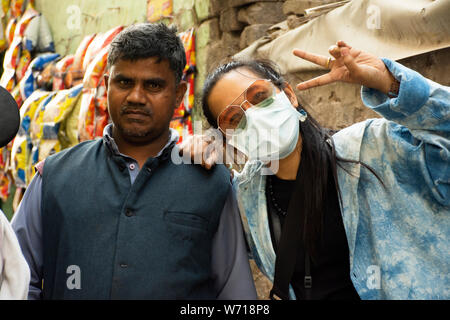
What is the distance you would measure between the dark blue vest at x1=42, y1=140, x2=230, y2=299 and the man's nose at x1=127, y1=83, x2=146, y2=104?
0.19m

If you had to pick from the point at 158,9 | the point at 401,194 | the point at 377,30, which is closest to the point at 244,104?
the point at 401,194

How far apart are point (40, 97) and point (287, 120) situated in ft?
14.6

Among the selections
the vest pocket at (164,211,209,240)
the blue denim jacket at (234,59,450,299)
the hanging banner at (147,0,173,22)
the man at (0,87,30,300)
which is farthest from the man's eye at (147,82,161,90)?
the hanging banner at (147,0,173,22)

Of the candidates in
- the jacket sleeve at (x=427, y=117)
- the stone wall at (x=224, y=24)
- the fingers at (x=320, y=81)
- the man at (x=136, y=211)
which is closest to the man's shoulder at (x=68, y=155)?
the man at (x=136, y=211)

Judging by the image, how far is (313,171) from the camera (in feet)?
5.00

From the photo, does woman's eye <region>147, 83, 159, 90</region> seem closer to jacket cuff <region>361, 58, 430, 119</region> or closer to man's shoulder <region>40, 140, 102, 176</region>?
man's shoulder <region>40, 140, 102, 176</region>

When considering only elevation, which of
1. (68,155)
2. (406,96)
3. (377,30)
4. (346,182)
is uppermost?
(377,30)

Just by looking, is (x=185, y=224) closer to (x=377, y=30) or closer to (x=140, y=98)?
(x=140, y=98)

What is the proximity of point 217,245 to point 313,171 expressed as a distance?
1.27ft

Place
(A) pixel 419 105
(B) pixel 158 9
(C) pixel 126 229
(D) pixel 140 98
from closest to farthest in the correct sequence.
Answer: (A) pixel 419 105 → (C) pixel 126 229 → (D) pixel 140 98 → (B) pixel 158 9

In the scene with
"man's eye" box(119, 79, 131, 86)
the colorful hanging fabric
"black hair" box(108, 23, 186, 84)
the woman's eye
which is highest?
the colorful hanging fabric

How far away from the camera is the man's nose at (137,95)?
1536mm

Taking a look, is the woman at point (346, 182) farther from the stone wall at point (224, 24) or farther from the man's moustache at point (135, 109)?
the stone wall at point (224, 24)

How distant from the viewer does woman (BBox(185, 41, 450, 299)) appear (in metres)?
1.33
